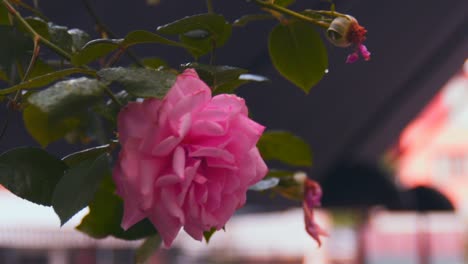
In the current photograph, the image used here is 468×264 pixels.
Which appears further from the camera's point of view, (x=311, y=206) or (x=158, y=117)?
(x=311, y=206)

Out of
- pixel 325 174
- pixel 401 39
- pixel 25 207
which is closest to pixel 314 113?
pixel 401 39

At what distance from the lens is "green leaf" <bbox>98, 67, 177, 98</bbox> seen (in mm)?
220

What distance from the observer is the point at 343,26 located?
0.29 meters

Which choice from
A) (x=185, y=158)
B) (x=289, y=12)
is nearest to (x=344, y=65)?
(x=289, y=12)

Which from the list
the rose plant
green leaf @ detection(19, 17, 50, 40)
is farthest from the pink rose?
green leaf @ detection(19, 17, 50, 40)

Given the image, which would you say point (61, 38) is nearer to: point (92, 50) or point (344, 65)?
point (92, 50)

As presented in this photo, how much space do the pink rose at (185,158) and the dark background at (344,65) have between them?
0.50ft

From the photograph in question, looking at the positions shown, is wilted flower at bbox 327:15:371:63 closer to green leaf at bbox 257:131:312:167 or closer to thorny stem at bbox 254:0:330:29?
thorny stem at bbox 254:0:330:29

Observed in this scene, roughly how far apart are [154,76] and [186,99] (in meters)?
0.02

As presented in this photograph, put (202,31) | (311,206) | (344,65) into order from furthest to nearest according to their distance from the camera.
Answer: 1. (344,65)
2. (311,206)
3. (202,31)

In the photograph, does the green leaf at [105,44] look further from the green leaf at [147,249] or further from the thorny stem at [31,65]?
the green leaf at [147,249]

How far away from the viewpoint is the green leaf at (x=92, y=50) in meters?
0.26

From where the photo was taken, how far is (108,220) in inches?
14.3

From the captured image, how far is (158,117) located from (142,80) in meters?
0.02
